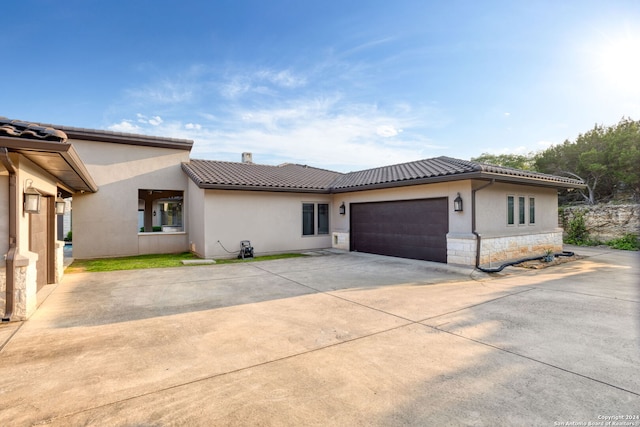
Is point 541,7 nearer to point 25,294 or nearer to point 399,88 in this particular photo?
point 399,88

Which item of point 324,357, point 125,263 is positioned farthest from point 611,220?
point 125,263

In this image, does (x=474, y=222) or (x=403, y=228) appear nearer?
(x=474, y=222)

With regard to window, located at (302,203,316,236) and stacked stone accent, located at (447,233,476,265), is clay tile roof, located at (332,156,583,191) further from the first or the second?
stacked stone accent, located at (447,233,476,265)

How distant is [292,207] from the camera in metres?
13.4

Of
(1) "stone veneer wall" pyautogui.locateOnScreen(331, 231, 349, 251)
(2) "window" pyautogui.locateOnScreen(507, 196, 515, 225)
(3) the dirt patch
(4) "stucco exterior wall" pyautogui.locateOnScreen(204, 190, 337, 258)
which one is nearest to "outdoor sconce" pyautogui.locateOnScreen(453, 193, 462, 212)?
(2) "window" pyautogui.locateOnScreen(507, 196, 515, 225)

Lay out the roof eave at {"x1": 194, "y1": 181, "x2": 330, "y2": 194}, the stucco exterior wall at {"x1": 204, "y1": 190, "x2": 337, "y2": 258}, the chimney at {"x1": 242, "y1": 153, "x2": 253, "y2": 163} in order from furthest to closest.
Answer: the chimney at {"x1": 242, "y1": 153, "x2": 253, "y2": 163} < the stucco exterior wall at {"x1": 204, "y1": 190, "x2": 337, "y2": 258} < the roof eave at {"x1": 194, "y1": 181, "x2": 330, "y2": 194}

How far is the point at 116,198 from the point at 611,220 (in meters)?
23.2

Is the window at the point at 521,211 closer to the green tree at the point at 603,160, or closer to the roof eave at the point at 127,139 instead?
the green tree at the point at 603,160

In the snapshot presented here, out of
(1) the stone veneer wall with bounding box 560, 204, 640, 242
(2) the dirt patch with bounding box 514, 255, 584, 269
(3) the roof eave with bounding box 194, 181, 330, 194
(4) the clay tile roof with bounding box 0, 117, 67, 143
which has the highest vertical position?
(4) the clay tile roof with bounding box 0, 117, 67, 143

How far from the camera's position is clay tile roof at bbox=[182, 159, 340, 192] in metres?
11.5

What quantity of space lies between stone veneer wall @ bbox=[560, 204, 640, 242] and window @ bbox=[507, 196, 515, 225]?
346 inches

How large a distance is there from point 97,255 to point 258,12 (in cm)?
1101

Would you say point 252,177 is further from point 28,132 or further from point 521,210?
point 521,210

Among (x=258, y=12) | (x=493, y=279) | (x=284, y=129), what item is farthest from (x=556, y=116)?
(x=258, y=12)
